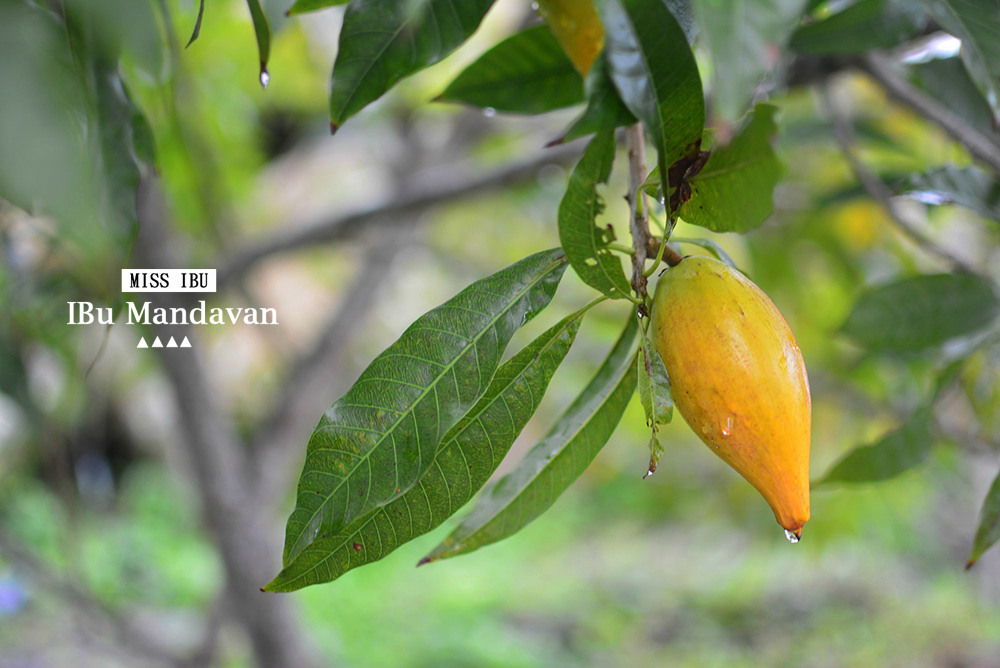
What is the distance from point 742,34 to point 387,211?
91cm

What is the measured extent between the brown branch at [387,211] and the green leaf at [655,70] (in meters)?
0.68

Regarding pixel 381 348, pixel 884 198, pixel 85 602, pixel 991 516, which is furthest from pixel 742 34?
pixel 381 348

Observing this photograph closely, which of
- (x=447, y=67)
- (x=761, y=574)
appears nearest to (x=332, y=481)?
(x=447, y=67)

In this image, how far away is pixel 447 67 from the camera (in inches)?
71.4

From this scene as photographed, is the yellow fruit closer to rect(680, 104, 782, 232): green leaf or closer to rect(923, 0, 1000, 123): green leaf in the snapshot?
rect(680, 104, 782, 232): green leaf

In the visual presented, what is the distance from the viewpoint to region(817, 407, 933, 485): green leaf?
0.49 m

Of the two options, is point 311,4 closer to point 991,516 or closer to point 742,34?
point 742,34

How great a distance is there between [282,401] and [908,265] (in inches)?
41.5

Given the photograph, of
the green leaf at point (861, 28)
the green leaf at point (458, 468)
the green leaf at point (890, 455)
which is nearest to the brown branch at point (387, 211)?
the green leaf at point (861, 28)

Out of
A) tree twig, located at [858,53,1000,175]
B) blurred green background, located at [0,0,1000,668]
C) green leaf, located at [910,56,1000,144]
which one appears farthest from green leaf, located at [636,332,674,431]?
green leaf, located at [910,56,1000,144]

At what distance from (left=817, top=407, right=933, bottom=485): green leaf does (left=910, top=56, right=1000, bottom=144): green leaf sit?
0.27m

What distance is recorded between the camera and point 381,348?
99.2 inches

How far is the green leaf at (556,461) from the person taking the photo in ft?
1.11

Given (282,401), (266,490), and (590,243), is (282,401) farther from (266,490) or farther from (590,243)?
(590,243)
